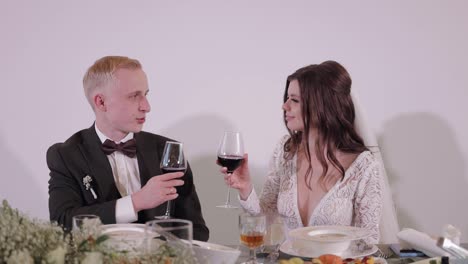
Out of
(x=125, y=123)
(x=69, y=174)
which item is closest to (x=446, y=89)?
(x=125, y=123)

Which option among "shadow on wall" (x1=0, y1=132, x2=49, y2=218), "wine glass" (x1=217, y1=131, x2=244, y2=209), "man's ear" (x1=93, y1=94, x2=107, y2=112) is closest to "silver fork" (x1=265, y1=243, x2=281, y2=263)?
"wine glass" (x1=217, y1=131, x2=244, y2=209)

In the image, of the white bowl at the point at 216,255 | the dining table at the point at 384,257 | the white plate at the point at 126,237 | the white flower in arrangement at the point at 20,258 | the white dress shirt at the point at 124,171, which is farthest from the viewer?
the white dress shirt at the point at 124,171

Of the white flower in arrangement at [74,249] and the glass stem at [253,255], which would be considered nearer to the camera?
the white flower in arrangement at [74,249]

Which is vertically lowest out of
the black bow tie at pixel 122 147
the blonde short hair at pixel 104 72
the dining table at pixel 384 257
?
the dining table at pixel 384 257

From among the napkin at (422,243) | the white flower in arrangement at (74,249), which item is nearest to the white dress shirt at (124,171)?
the napkin at (422,243)

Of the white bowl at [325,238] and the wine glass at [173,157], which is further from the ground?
the wine glass at [173,157]

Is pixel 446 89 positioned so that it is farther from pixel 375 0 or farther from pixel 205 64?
pixel 205 64

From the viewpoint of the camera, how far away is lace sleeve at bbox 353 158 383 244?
3043 millimetres

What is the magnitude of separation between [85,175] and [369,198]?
1.34 metres

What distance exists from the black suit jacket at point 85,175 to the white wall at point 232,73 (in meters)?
0.76

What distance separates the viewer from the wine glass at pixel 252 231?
2164 mm

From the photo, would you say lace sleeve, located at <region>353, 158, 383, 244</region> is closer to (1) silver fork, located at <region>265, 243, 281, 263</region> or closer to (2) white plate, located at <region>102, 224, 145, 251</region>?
(1) silver fork, located at <region>265, 243, 281, 263</region>

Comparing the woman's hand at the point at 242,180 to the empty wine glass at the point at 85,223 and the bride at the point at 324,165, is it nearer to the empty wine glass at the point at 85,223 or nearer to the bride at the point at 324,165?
the bride at the point at 324,165

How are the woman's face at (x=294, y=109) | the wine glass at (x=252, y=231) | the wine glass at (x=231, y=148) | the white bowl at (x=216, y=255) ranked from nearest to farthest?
the white bowl at (x=216, y=255) < the wine glass at (x=252, y=231) < the wine glass at (x=231, y=148) < the woman's face at (x=294, y=109)
